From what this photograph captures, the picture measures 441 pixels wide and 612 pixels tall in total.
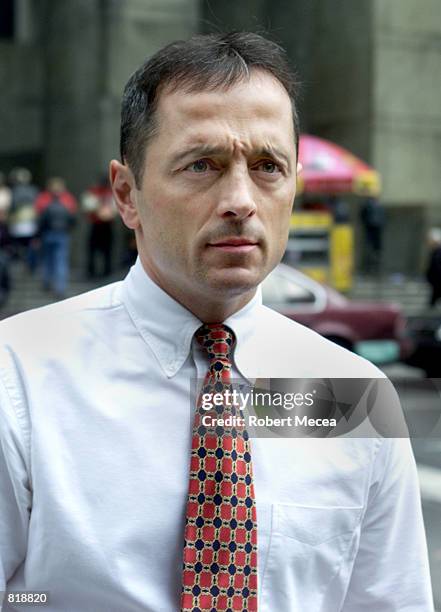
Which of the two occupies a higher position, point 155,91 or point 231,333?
point 155,91

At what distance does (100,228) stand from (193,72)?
1605 centimetres

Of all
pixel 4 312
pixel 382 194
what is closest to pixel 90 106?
pixel 382 194

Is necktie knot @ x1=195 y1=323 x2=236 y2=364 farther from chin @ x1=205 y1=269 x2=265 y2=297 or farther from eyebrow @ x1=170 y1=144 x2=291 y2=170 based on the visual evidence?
eyebrow @ x1=170 y1=144 x2=291 y2=170

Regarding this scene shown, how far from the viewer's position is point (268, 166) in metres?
1.75

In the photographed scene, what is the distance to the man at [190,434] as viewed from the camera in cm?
171

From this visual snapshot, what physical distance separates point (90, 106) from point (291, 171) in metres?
20.8

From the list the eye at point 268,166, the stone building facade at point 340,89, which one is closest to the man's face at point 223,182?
the eye at point 268,166

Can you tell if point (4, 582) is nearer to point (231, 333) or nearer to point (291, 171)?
point (231, 333)

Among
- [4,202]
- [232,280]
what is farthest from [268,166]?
[4,202]

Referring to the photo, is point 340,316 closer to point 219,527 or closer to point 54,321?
point 54,321

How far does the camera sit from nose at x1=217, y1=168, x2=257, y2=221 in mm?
1690

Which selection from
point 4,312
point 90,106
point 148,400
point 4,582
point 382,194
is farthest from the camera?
point 382,194

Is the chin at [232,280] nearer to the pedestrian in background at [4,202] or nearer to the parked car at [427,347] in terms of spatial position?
the parked car at [427,347]

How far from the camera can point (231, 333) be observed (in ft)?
6.01
